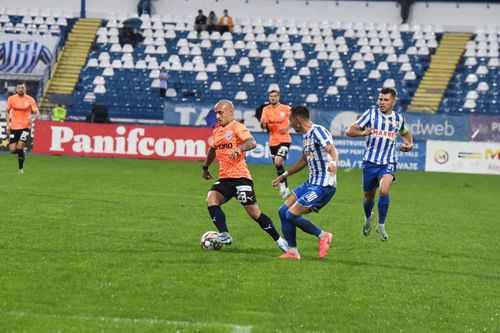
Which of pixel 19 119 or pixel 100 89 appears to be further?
pixel 100 89

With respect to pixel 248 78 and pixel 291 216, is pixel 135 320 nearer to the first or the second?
pixel 291 216

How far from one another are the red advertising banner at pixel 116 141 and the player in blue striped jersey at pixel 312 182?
24.5 m

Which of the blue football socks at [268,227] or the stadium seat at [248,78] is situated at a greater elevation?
the stadium seat at [248,78]

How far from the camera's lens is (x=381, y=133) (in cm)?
1527

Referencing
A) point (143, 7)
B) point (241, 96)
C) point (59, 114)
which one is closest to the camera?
A: point (59, 114)

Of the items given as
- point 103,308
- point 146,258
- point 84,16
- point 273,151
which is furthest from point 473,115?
point 103,308

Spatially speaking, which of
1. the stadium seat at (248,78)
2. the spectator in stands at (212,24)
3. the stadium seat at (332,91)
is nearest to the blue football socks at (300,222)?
the stadium seat at (332,91)

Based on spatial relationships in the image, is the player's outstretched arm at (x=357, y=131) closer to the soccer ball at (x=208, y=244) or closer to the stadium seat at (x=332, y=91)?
the soccer ball at (x=208, y=244)

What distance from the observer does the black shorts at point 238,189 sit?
13.2 meters

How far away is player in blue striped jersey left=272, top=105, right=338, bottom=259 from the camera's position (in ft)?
41.8

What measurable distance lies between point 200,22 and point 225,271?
127 feet

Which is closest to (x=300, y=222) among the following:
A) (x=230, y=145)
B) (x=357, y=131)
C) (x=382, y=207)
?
(x=230, y=145)

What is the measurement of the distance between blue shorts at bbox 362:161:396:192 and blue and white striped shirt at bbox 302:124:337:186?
8.97 feet

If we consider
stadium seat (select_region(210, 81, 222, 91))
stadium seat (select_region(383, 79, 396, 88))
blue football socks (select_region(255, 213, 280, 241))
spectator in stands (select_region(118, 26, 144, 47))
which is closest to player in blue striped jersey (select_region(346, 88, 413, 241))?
blue football socks (select_region(255, 213, 280, 241))
